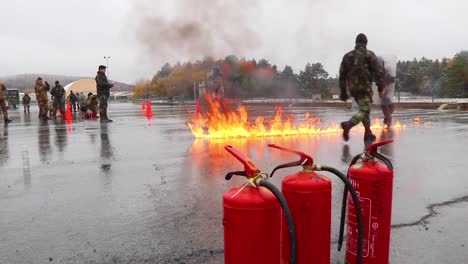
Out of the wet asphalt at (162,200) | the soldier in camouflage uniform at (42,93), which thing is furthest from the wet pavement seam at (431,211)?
the soldier in camouflage uniform at (42,93)

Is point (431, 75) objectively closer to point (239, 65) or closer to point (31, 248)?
point (239, 65)

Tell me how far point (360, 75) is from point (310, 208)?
6.07m

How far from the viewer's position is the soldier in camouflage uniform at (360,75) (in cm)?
809

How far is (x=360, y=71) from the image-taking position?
8.14 meters

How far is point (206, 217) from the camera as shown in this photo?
4.26 metres

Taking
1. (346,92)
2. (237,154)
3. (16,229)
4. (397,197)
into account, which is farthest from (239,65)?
(237,154)

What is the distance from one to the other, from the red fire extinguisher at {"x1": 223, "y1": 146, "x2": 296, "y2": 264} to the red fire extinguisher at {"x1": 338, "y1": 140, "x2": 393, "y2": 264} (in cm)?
90

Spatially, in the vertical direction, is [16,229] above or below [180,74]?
below

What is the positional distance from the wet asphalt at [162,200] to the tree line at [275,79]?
3066 mm

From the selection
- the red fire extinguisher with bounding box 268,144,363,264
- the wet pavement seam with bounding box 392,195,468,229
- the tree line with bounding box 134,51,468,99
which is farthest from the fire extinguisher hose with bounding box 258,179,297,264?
the tree line with bounding box 134,51,468,99

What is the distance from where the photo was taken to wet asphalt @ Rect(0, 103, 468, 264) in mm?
3443

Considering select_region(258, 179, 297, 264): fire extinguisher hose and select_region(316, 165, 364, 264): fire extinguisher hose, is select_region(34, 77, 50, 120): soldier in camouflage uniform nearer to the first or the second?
select_region(316, 165, 364, 264): fire extinguisher hose

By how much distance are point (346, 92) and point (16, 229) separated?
6.45 metres

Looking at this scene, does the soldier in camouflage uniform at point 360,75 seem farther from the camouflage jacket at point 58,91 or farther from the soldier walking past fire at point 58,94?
the soldier walking past fire at point 58,94
